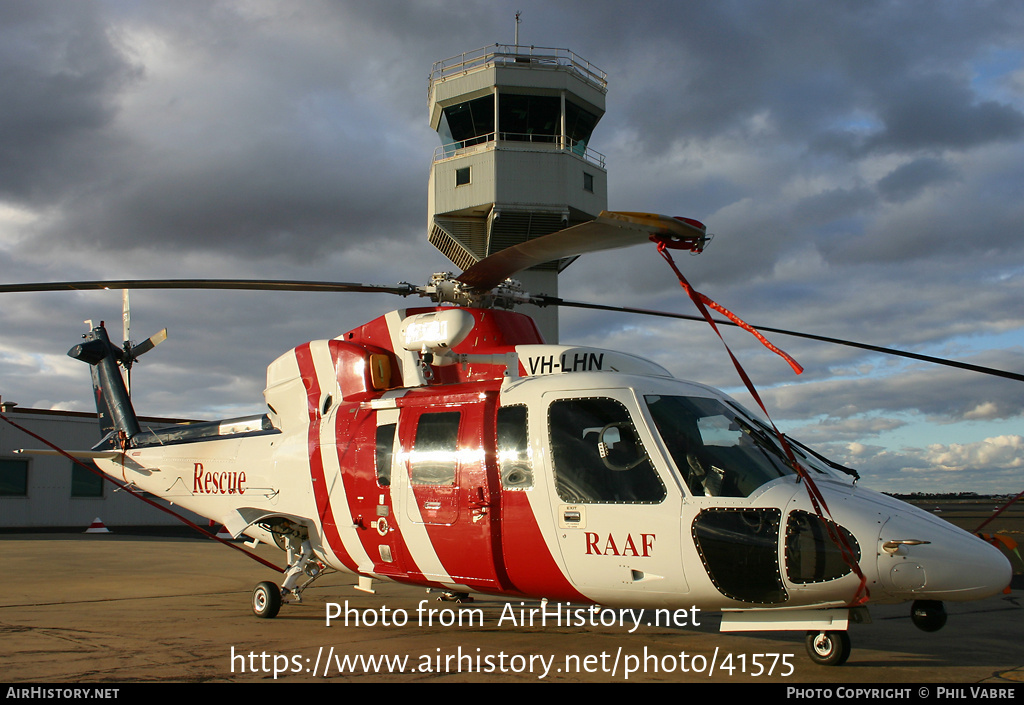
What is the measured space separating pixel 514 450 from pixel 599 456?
89cm

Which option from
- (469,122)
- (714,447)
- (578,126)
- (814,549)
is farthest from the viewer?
(578,126)

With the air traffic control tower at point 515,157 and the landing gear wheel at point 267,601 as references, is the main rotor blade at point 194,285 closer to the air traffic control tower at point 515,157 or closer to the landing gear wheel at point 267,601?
the landing gear wheel at point 267,601

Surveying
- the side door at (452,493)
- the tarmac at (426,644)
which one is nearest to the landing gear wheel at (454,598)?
the tarmac at (426,644)

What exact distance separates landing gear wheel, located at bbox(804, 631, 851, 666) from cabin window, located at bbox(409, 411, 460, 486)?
11.5ft

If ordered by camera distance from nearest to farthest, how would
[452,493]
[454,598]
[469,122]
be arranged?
[452,493]
[454,598]
[469,122]

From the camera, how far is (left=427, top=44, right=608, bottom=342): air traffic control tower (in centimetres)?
2912

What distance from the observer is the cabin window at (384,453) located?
27.2ft

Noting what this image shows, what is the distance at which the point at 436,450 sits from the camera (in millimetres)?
7883

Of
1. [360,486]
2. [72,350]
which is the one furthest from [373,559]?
[72,350]

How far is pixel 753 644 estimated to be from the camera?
7797 mm

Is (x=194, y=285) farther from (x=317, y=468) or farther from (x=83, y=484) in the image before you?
(x=83, y=484)

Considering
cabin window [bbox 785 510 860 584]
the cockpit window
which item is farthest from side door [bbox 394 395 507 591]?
cabin window [bbox 785 510 860 584]

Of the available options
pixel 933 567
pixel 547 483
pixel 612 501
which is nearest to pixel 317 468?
pixel 547 483

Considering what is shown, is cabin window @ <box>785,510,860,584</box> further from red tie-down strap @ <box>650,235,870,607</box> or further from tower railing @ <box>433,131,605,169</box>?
tower railing @ <box>433,131,605,169</box>
